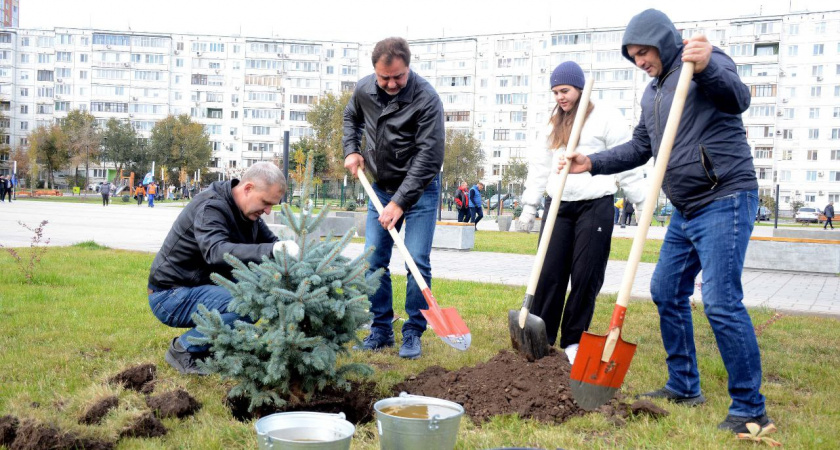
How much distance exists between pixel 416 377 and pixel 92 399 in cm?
171

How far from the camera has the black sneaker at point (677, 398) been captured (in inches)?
148

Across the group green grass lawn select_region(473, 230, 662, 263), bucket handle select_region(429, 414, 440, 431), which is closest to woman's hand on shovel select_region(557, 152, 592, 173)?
bucket handle select_region(429, 414, 440, 431)

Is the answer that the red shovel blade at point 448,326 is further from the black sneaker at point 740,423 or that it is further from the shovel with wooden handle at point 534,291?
the black sneaker at point 740,423

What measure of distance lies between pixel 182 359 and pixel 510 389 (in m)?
1.94

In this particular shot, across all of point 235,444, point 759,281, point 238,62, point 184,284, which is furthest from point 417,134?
point 238,62

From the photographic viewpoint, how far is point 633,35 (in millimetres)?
3387

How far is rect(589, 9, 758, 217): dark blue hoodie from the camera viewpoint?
316 cm

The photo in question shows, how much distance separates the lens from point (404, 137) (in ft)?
15.7

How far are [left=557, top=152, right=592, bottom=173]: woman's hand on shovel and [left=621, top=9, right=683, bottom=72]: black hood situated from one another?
71 cm

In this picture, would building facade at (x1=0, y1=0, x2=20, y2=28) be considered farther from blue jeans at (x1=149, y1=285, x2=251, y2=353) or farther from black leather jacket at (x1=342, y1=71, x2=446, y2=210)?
blue jeans at (x1=149, y1=285, x2=251, y2=353)

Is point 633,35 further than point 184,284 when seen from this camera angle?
No

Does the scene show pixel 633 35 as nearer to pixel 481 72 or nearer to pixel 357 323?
pixel 357 323

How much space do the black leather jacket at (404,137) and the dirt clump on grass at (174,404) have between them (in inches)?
73.1

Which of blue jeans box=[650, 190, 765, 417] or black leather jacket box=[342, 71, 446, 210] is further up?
black leather jacket box=[342, 71, 446, 210]
